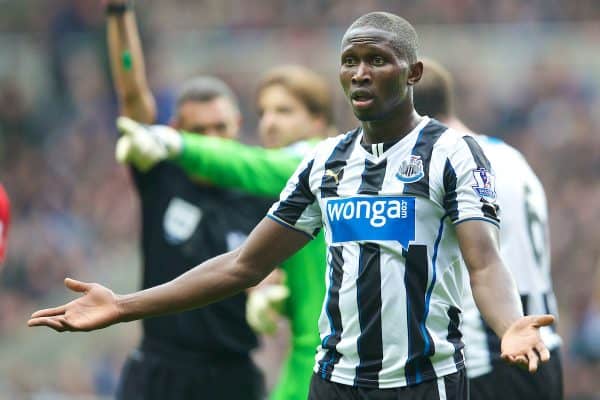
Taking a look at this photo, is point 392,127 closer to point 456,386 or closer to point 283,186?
point 456,386

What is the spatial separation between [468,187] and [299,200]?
0.60 metres

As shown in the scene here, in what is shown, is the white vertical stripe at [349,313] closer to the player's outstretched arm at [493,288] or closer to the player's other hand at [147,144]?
the player's outstretched arm at [493,288]

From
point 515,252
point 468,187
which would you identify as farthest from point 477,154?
point 515,252

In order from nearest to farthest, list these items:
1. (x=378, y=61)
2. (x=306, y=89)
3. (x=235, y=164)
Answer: (x=378, y=61)
(x=235, y=164)
(x=306, y=89)

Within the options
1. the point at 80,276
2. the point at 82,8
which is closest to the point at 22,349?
the point at 80,276

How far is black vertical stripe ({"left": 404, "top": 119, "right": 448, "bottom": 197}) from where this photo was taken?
3361 mm

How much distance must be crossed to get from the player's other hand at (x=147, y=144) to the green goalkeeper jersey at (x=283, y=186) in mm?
59

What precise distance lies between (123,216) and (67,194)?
834mm

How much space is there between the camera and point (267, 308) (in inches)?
226

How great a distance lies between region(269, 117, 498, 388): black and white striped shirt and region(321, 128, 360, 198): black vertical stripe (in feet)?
0.06

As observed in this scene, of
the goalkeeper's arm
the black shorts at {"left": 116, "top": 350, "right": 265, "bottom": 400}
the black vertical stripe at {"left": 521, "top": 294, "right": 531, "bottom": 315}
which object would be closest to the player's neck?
the black vertical stripe at {"left": 521, "top": 294, "right": 531, "bottom": 315}

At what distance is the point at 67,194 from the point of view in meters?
13.9

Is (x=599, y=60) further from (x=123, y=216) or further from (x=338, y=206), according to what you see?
(x=338, y=206)

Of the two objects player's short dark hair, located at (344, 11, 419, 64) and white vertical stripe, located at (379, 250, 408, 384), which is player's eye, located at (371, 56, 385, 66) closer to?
player's short dark hair, located at (344, 11, 419, 64)
